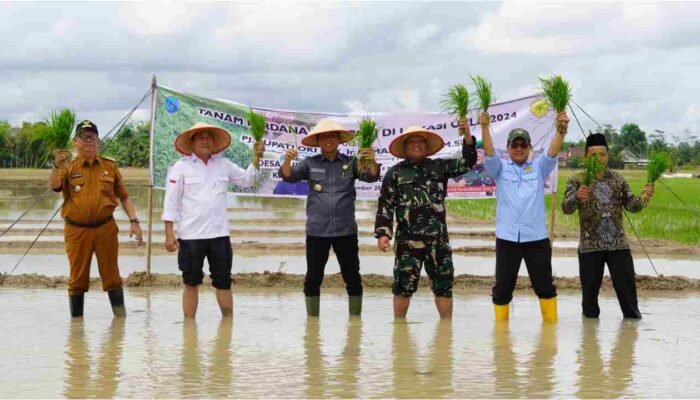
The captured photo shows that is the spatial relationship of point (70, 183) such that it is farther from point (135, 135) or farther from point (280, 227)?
point (135, 135)

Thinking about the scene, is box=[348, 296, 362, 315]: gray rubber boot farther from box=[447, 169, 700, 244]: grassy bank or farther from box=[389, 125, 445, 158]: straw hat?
box=[447, 169, 700, 244]: grassy bank

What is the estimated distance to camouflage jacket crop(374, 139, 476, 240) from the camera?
7129 mm

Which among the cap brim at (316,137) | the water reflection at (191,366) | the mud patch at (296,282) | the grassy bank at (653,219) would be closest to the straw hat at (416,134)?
the cap brim at (316,137)

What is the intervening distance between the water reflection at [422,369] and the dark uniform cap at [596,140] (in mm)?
1821

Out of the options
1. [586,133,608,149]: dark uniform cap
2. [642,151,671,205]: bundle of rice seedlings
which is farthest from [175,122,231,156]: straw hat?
[642,151,671,205]: bundle of rice seedlings

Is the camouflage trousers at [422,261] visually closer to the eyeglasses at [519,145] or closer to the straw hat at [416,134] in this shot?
the straw hat at [416,134]

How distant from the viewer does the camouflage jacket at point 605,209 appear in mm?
7621

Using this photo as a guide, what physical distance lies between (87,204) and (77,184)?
17 cm

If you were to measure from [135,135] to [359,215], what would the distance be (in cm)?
4352

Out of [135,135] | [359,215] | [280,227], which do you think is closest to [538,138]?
[280,227]

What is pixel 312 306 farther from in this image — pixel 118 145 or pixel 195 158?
pixel 118 145

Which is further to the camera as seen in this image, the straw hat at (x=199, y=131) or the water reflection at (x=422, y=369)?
the straw hat at (x=199, y=131)

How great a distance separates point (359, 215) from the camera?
23.7m

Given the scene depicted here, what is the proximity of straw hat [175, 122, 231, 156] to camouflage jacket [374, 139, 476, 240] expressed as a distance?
1.35m
